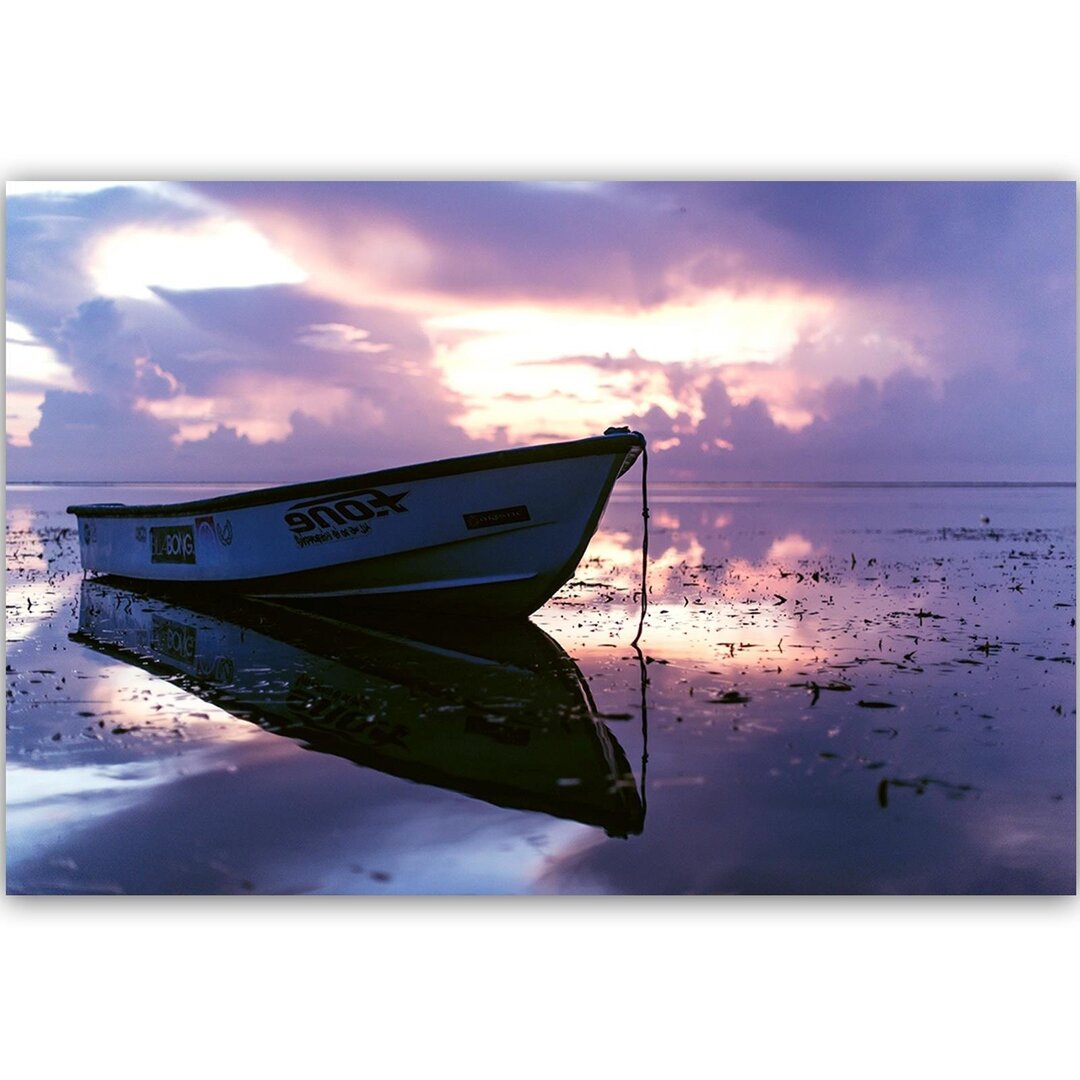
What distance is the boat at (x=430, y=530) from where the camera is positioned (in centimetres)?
791

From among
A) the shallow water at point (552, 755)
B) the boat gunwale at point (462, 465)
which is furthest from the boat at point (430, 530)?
the shallow water at point (552, 755)

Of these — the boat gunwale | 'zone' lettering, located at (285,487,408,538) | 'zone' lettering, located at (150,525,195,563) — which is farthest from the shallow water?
'zone' lettering, located at (150,525,195,563)

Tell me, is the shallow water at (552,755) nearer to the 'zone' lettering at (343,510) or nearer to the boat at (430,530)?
the boat at (430,530)

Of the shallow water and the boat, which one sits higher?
the boat

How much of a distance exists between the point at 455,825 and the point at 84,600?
24.7ft

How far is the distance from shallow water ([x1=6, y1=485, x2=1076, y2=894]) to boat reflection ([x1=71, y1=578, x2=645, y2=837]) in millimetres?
24

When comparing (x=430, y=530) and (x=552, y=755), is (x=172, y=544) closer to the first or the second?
(x=430, y=530)

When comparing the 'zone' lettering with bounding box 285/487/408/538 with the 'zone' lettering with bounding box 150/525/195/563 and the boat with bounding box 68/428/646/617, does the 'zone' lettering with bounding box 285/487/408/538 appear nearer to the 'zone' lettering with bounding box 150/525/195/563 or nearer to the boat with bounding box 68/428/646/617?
the boat with bounding box 68/428/646/617

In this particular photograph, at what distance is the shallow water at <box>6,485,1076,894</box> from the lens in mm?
3885

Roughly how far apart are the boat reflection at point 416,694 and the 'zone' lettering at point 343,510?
0.87 meters

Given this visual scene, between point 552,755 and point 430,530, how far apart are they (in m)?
3.81

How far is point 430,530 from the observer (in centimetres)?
820

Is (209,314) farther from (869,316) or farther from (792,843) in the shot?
(792,843)
